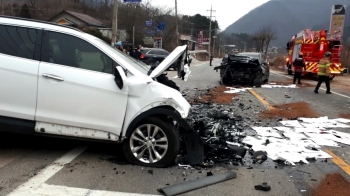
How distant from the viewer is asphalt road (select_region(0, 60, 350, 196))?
416 centimetres

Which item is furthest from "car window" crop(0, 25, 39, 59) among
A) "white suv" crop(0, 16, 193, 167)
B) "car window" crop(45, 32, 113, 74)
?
"car window" crop(45, 32, 113, 74)

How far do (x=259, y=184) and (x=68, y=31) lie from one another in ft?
10.5

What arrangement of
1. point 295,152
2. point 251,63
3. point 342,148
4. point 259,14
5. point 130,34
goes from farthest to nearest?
1. point 259,14
2. point 130,34
3. point 251,63
4. point 342,148
5. point 295,152

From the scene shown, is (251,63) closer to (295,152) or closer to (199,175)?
(295,152)

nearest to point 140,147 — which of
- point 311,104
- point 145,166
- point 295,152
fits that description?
point 145,166

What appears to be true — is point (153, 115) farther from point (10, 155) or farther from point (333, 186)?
point (333, 186)

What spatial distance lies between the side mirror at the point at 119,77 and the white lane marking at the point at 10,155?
1829 millimetres

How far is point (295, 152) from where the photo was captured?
5621 mm

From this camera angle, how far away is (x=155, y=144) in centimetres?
481

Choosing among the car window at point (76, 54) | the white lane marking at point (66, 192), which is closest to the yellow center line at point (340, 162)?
the white lane marking at point (66, 192)

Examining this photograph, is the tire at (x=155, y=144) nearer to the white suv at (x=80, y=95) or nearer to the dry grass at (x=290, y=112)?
the white suv at (x=80, y=95)

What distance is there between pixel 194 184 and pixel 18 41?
9.78 ft

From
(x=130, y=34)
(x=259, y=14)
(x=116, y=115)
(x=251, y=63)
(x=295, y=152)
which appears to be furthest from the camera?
(x=259, y=14)

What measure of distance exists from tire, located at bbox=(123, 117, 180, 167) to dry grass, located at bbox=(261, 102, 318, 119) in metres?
4.38
